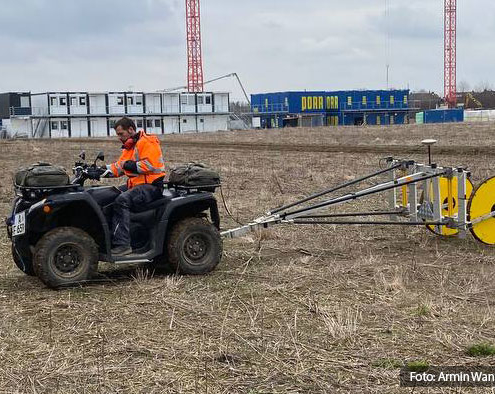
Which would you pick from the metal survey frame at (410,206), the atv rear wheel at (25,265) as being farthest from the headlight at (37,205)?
the metal survey frame at (410,206)

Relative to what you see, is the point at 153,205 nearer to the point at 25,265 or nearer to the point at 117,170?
the point at 117,170

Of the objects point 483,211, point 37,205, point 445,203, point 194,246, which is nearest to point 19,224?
point 37,205

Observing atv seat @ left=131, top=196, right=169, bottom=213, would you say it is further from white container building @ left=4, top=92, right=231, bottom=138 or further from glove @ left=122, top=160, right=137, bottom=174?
white container building @ left=4, top=92, right=231, bottom=138

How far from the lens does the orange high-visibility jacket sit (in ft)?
25.3

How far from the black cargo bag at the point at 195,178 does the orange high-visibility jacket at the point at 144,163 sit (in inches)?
11.0

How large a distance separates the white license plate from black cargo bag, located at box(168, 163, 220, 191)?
1774 millimetres

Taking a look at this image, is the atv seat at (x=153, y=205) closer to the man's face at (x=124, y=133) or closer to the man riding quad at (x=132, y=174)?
the man riding quad at (x=132, y=174)

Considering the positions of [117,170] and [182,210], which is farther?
[182,210]

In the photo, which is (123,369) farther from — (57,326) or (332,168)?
(332,168)

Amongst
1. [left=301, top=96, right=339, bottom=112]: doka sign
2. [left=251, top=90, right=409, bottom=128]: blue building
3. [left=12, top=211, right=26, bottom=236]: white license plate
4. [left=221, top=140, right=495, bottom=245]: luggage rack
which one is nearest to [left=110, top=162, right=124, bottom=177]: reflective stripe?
[left=12, top=211, right=26, bottom=236]: white license plate

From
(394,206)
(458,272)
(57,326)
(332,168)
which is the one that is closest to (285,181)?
(332,168)

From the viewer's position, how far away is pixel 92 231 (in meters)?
7.72

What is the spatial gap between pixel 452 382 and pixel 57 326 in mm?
3323

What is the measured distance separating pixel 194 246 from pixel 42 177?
1.87m
